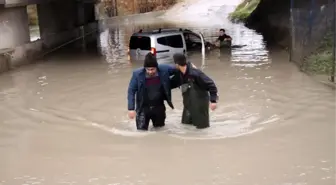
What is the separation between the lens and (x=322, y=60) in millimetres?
13539

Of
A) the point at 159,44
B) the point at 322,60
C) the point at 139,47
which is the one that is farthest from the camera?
the point at 139,47

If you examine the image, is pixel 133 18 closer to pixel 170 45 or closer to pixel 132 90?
pixel 170 45

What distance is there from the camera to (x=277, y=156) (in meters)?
7.17

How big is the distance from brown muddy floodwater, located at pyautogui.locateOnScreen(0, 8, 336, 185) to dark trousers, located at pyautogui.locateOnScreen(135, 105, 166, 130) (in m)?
0.23

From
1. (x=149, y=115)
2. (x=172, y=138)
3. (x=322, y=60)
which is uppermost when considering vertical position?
(x=322, y=60)

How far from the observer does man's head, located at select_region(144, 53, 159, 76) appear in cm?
721

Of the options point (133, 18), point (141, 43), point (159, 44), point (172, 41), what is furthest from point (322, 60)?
point (133, 18)

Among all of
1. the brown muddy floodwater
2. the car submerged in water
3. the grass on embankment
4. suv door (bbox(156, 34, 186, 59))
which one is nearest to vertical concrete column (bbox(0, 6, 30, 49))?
the brown muddy floodwater

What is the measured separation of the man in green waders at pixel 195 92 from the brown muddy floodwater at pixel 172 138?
34cm

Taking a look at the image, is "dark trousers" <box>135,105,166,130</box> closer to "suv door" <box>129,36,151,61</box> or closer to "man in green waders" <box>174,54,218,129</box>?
"man in green waders" <box>174,54,218,129</box>

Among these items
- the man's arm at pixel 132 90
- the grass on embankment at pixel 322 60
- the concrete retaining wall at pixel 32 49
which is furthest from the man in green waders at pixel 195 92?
the concrete retaining wall at pixel 32 49

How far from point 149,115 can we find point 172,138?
64 centimetres

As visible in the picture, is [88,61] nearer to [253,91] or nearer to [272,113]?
[253,91]

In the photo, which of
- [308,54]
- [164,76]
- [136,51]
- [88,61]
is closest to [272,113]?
[164,76]
